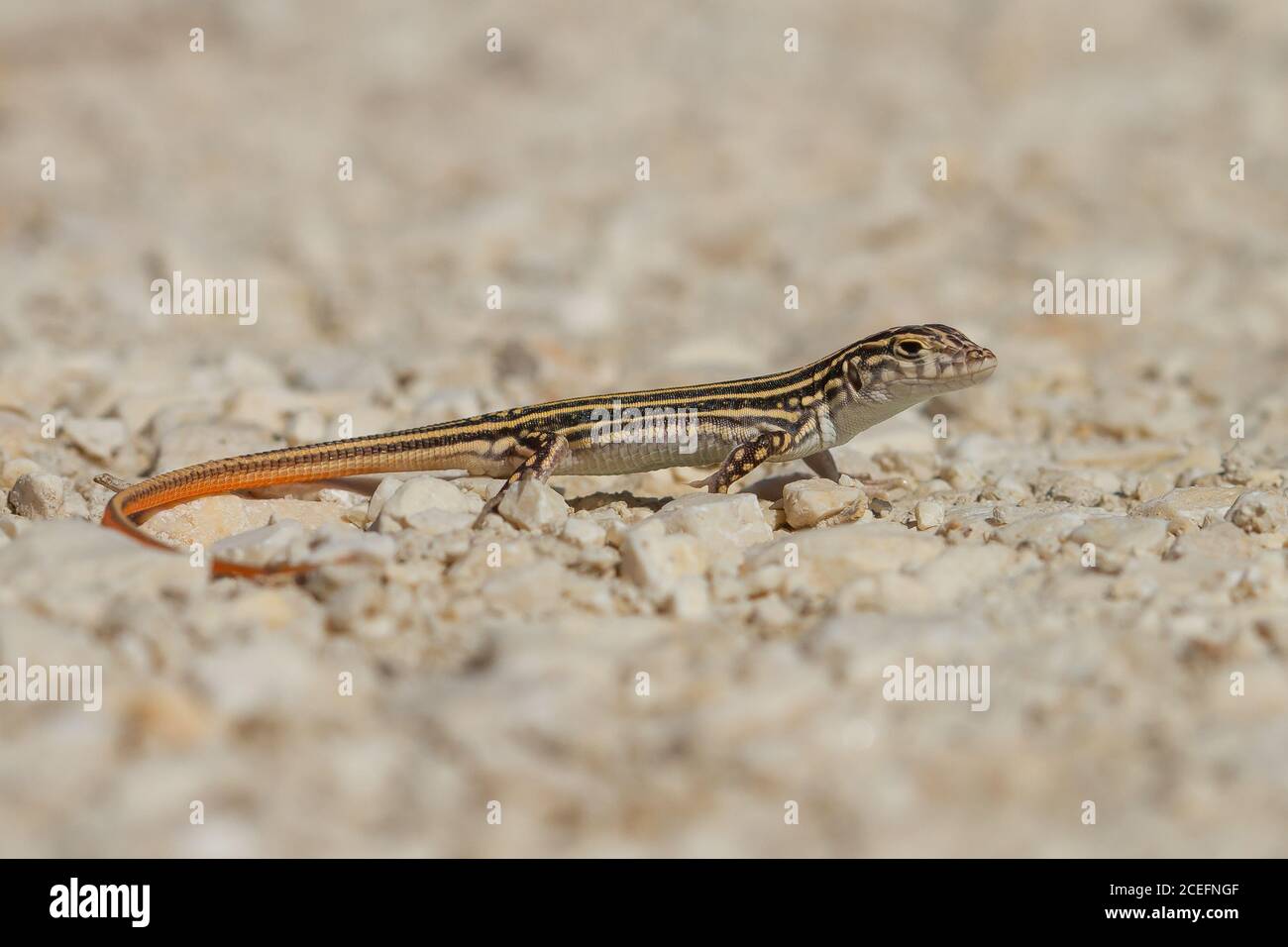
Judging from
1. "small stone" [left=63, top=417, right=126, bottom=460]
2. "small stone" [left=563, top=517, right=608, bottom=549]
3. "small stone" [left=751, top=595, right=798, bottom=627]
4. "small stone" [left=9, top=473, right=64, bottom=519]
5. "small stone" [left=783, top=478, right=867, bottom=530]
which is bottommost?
"small stone" [left=751, top=595, right=798, bottom=627]

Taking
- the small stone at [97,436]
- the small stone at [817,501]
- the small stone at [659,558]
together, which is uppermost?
the small stone at [97,436]

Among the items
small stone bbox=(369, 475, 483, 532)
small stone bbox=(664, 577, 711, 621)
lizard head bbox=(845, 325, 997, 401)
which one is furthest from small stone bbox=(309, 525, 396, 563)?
lizard head bbox=(845, 325, 997, 401)

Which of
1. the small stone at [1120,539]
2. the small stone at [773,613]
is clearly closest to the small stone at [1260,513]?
the small stone at [1120,539]

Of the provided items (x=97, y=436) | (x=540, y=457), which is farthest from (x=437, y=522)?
(x=97, y=436)

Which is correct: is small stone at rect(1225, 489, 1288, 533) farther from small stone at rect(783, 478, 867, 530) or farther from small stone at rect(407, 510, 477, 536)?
small stone at rect(407, 510, 477, 536)

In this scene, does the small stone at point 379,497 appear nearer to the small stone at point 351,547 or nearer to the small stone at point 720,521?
the small stone at point 351,547

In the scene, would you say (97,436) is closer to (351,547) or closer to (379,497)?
(379,497)

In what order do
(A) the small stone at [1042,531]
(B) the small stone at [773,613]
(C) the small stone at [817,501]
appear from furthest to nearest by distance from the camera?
(C) the small stone at [817,501]
(A) the small stone at [1042,531]
(B) the small stone at [773,613]
